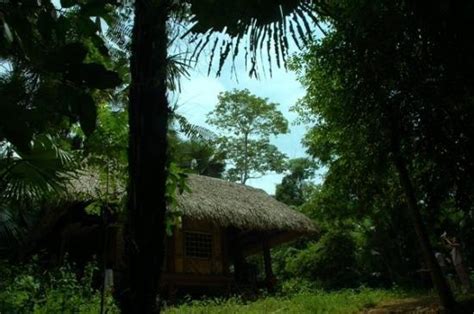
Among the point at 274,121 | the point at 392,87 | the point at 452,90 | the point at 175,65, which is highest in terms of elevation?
the point at 274,121

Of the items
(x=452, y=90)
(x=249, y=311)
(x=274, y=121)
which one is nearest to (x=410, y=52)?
(x=452, y=90)

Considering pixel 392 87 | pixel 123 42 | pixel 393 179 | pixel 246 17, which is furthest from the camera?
pixel 393 179

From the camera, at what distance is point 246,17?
2789 millimetres

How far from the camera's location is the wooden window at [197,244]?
540 inches

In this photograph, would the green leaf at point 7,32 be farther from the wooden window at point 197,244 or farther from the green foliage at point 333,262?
the green foliage at point 333,262

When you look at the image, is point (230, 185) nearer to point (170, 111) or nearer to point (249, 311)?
point (249, 311)

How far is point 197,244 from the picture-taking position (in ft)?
45.9

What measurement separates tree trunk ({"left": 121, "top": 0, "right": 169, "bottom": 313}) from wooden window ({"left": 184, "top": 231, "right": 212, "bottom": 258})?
34.6 ft

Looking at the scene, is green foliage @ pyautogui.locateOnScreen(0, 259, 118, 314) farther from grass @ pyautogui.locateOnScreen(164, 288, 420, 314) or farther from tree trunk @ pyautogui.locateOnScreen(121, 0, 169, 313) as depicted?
tree trunk @ pyautogui.locateOnScreen(121, 0, 169, 313)

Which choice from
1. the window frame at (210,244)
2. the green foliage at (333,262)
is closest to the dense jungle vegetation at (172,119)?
the window frame at (210,244)

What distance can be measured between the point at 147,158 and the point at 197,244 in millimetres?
10984

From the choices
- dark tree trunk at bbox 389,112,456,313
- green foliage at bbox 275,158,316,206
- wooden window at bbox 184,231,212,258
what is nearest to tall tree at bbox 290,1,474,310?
dark tree trunk at bbox 389,112,456,313

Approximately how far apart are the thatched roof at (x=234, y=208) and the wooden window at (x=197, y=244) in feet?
3.24

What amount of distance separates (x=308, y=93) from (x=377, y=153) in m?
2.33
